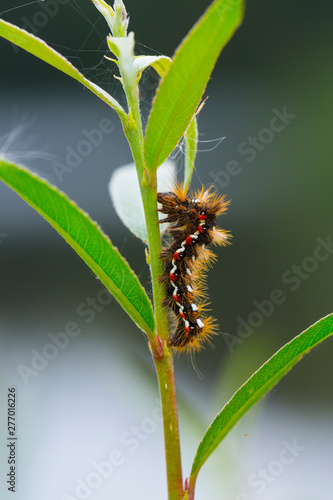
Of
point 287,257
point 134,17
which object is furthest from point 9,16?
point 287,257

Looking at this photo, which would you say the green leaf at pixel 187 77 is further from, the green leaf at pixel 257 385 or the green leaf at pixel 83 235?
the green leaf at pixel 257 385

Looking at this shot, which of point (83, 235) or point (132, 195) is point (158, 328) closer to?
point (83, 235)

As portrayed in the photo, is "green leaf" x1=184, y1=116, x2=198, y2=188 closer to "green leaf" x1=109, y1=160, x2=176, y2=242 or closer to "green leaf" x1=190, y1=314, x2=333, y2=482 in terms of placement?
"green leaf" x1=109, y1=160, x2=176, y2=242

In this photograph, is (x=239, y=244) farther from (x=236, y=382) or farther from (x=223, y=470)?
(x=223, y=470)

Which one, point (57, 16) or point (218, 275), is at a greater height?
point (57, 16)

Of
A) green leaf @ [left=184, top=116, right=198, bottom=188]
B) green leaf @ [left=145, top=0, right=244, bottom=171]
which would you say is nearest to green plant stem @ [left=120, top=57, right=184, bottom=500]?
green leaf @ [left=145, top=0, right=244, bottom=171]
